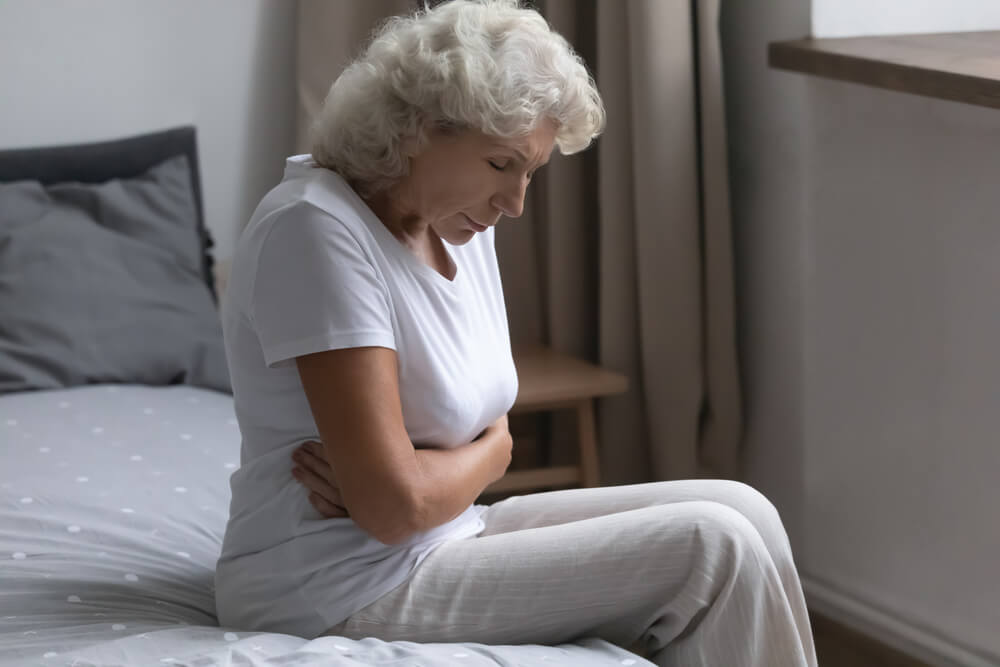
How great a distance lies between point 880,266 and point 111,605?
136 centimetres

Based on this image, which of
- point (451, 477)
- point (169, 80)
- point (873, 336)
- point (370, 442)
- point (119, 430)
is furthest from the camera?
point (169, 80)

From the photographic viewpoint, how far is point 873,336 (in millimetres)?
2186

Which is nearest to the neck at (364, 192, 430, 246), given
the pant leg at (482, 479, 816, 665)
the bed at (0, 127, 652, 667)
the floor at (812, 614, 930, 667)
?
A: the pant leg at (482, 479, 816, 665)

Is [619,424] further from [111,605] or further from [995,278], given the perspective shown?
[111,605]

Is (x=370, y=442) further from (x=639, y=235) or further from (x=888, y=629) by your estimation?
(x=888, y=629)

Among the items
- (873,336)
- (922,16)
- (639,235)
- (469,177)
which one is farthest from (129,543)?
(922,16)

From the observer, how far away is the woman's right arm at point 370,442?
1296 mm

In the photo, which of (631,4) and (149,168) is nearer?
(631,4)

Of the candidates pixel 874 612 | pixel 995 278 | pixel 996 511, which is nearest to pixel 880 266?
pixel 995 278

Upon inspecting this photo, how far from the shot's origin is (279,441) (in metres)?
1.43

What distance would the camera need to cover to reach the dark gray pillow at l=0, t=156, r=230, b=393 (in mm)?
2262

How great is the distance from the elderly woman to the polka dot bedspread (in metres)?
0.06

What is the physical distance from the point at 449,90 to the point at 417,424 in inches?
14.8

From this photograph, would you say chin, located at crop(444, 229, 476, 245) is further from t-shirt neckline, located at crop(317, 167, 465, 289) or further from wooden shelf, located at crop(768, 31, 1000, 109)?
wooden shelf, located at crop(768, 31, 1000, 109)
